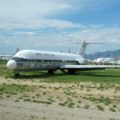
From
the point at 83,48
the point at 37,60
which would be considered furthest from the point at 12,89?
the point at 83,48

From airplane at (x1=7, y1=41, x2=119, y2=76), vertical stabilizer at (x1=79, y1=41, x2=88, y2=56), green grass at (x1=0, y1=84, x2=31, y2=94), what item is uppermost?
vertical stabilizer at (x1=79, y1=41, x2=88, y2=56)

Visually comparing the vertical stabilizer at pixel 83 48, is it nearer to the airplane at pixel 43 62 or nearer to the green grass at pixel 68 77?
the airplane at pixel 43 62

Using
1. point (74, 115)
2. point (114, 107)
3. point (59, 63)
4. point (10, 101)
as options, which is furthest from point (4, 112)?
point (59, 63)

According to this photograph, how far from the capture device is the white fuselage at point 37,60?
42.8 metres

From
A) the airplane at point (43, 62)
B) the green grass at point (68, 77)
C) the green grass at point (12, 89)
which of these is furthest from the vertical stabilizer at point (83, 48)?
the green grass at point (12, 89)

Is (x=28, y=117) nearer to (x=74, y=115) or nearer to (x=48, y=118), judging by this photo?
(x=48, y=118)

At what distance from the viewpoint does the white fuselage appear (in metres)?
42.8

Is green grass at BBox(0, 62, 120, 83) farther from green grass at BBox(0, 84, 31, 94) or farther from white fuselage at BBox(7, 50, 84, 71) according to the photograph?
green grass at BBox(0, 84, 31, 94)

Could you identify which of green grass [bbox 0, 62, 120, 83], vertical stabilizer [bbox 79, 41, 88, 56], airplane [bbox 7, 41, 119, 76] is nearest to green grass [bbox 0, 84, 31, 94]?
green grass [bbox 0, 62, 120, 83]

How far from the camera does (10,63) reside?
42094mm

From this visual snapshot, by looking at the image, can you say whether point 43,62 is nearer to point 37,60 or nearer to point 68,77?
point 37,60

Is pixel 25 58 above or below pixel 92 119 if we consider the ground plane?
above

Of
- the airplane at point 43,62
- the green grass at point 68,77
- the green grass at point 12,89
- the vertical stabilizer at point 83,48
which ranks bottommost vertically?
the green grass at point 12,89

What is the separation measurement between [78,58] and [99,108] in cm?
4465
